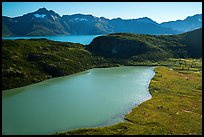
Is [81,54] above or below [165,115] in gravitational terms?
above

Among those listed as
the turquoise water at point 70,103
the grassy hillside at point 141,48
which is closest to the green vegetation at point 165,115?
the turquoise water at point 70,103

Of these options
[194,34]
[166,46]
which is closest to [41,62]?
[166,46]

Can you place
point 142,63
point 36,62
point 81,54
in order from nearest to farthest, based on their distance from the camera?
point 36,62 < point 81,54 < point 142,63

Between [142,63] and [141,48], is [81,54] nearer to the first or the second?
[142,63]

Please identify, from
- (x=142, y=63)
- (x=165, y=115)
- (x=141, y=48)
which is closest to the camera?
(x=165, y=115)

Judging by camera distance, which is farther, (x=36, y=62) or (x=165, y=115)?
(x=36, y=62)

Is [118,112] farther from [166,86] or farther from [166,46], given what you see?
[166,46]

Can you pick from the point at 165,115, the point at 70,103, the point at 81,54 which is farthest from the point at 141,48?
the point at 165,115

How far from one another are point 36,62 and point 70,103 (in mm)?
46684

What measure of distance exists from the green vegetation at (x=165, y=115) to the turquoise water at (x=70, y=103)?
2827 mm

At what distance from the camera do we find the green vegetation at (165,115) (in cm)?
4706

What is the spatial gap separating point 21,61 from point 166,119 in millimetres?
67987

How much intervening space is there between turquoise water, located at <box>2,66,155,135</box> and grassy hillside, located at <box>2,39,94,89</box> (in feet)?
17.6

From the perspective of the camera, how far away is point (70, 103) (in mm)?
65875
